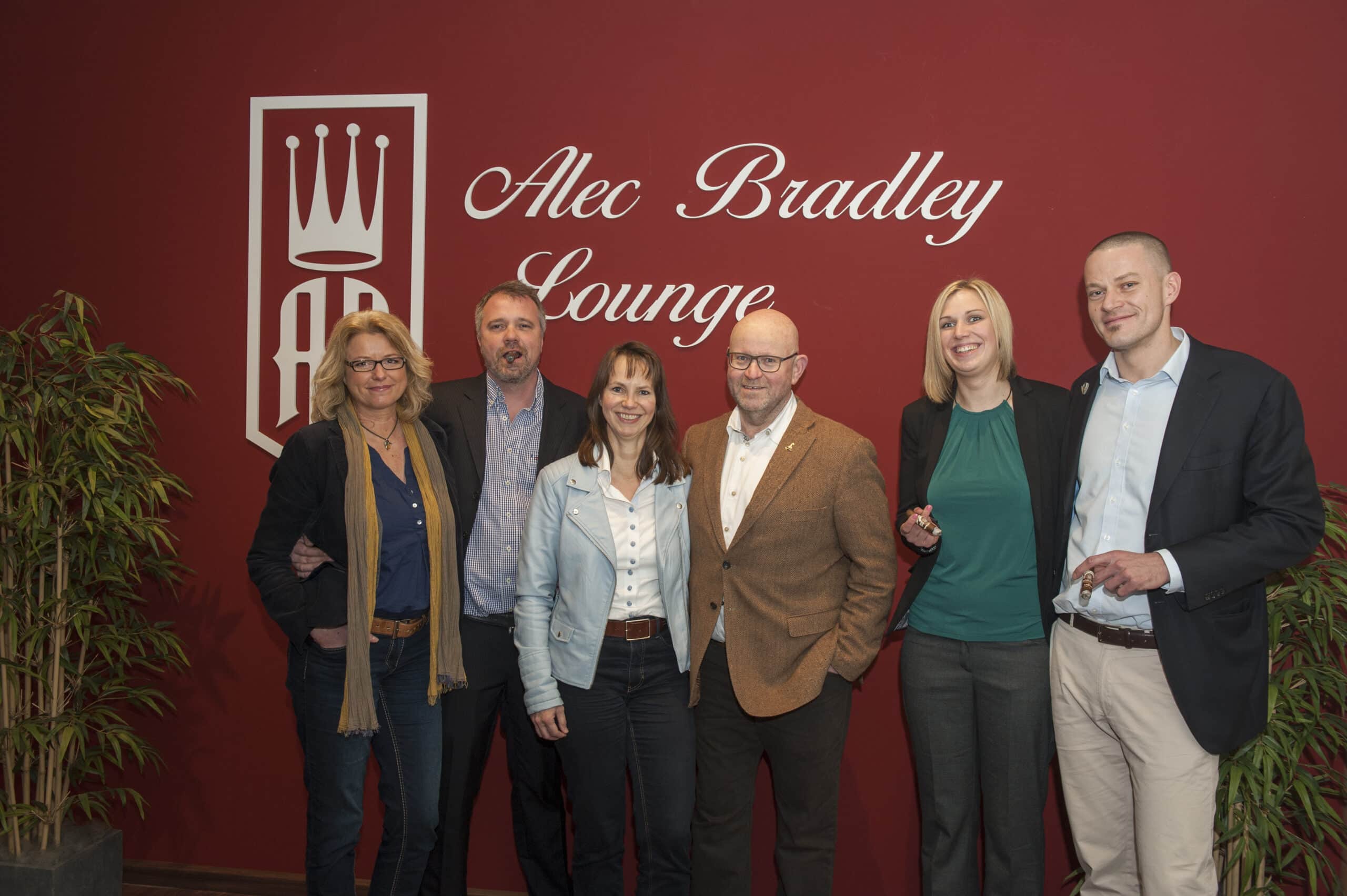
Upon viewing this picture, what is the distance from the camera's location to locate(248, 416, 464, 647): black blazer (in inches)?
99.7

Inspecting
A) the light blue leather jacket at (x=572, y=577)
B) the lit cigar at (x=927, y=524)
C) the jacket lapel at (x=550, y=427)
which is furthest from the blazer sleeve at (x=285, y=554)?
the lit cigar at (x=927, y=524)

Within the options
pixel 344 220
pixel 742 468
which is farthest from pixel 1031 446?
pixel 344 220

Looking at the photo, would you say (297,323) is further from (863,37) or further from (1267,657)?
(1267,657)

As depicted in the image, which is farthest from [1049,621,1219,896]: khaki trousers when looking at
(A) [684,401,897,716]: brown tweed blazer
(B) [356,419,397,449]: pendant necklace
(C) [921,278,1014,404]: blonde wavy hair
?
(B) [356,419,397,449]: pendant necklace

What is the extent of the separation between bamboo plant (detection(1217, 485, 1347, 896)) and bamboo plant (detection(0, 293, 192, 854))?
11.6 ft

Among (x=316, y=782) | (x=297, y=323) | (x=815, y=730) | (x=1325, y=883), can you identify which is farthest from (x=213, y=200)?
(x=1325, y=883)

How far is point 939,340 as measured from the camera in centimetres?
270

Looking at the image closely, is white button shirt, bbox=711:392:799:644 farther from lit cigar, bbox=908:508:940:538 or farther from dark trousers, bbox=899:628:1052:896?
dark trousers, bbox=899:628:1052:896

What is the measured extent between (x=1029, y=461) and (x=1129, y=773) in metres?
0.89

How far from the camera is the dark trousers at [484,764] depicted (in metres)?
2.84

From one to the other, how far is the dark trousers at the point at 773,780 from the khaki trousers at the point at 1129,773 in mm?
622

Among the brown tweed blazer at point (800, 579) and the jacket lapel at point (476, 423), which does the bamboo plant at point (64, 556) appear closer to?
the jacket lapel at point (476, 423)

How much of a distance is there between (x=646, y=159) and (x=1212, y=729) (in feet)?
8.41

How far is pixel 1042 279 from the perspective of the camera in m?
3.23
